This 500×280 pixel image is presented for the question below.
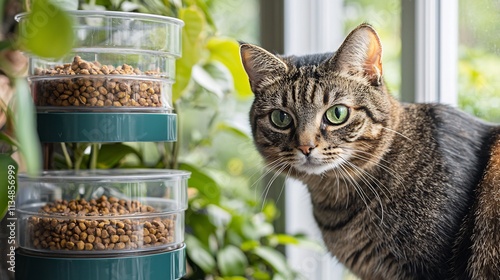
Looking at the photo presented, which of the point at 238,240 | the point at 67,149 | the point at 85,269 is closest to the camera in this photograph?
the point at 85,269

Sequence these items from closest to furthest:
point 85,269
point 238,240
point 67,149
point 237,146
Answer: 1. point 85,269
2. point 67,149
3. point 238,240
4. point 237,146

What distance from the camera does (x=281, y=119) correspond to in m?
1.34

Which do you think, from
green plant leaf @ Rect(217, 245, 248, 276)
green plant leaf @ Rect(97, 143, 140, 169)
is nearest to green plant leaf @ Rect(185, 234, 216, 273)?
green plant leaf @ Rect(217, 245, 248, 276)

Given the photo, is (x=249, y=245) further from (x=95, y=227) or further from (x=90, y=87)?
(x=90, y=87)

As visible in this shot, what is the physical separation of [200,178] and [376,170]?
0.54m

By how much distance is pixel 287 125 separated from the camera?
133 cm

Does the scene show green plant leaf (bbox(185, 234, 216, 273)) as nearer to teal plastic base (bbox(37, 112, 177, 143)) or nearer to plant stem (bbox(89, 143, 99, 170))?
plant stem (bbox(89, 143, 99, 170))

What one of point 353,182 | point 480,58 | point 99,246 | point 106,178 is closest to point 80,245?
point 99,246

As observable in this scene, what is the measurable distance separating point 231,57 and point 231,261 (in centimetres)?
58

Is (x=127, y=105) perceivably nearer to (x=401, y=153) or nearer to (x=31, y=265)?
(x=31, y=265)

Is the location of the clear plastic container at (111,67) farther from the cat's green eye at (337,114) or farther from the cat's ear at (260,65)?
the cat's green eye at (337,114)

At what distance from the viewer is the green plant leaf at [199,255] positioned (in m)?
1.71

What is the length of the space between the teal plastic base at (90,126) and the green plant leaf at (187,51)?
1.12 feet

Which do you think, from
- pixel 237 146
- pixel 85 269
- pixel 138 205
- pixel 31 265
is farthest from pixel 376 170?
pixel 237 146
